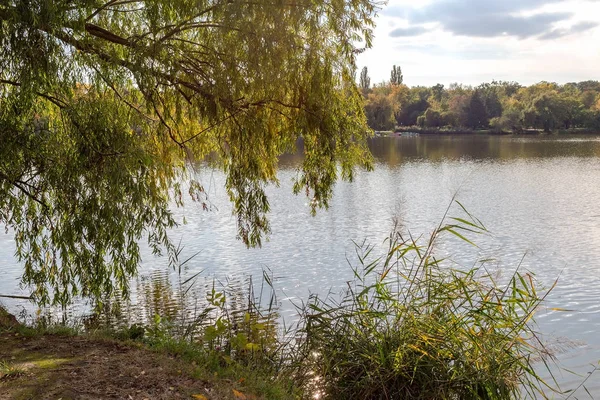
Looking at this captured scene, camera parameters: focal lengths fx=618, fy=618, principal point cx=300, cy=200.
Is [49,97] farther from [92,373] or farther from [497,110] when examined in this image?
[497,110]

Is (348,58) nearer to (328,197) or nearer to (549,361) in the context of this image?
(328,197)

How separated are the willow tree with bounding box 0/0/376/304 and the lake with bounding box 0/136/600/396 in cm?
112

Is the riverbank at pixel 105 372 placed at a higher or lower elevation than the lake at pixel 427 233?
higher

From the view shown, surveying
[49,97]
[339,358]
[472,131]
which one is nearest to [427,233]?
[339,358]

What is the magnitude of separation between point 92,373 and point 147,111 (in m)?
3.47

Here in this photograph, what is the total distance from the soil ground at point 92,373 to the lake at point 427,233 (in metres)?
2.36

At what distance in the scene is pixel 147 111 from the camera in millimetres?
6820

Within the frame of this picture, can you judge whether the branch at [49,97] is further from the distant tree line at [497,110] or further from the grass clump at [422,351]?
the distant tree line at [497,110]

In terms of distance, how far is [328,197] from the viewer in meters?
7.41

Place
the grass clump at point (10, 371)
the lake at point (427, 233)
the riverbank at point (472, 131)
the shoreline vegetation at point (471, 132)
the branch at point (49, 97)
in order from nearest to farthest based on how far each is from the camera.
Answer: the grass clump at point (10, 371) < the branch at point (49, 97) < the lake at point (427, 233) < the shoreline vegetation at point (471, 132) < the riverbank at point (472, 131)

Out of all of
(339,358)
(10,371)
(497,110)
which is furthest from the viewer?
(497,110)

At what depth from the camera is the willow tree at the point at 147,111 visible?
545 centimetres

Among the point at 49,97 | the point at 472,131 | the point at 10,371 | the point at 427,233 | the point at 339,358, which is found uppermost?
the point at 49,97

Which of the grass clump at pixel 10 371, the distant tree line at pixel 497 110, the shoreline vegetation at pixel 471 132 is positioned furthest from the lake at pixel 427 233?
the shoreline vegetation at pixel 471 132
